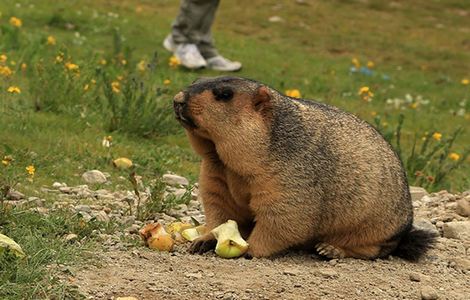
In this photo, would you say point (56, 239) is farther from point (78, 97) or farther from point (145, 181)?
point (78, 97)

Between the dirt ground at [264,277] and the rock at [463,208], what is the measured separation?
1053 mm

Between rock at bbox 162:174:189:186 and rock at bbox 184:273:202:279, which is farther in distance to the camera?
rock at bbox 162:174:189:186

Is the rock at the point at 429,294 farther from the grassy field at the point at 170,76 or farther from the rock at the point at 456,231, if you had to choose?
the grassy field at the point at 170,76

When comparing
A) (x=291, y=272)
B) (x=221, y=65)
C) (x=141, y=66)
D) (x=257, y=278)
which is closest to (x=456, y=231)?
(x=291, y=272)

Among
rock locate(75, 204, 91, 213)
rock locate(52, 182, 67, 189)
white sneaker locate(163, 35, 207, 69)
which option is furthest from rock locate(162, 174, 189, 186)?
white sneaker locate(163, 35, 207, 69)

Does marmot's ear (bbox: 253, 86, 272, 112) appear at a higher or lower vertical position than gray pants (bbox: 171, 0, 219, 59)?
higher

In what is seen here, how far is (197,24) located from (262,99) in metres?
8.20

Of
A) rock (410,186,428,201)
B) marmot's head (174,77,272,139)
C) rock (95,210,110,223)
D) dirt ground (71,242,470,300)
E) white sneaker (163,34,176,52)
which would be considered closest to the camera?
dirt ground (71,242,470,300)

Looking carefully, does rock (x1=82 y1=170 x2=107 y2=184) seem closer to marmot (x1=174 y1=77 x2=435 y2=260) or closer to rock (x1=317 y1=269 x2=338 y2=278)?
marmot (x1=174 y1=77 x2=435 y2=260)

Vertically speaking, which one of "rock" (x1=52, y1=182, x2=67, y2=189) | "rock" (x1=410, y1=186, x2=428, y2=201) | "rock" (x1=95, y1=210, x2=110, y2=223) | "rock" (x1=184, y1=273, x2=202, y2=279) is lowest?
"rock" (x1=52, y1=182, x2=67, y2=189)

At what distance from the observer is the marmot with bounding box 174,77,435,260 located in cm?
513

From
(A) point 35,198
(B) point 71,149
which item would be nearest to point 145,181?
(B) point 71,149

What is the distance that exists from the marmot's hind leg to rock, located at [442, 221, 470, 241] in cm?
88

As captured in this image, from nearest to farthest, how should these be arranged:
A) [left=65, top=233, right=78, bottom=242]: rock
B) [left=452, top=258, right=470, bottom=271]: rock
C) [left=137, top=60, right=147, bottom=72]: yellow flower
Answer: [left=65, top=233, right=78, bottom=242]: rock → [left=452, top=258, right=470, bottom=271]: rock → [left=137, top=60, right=147, bottom=72]: yellow flower
